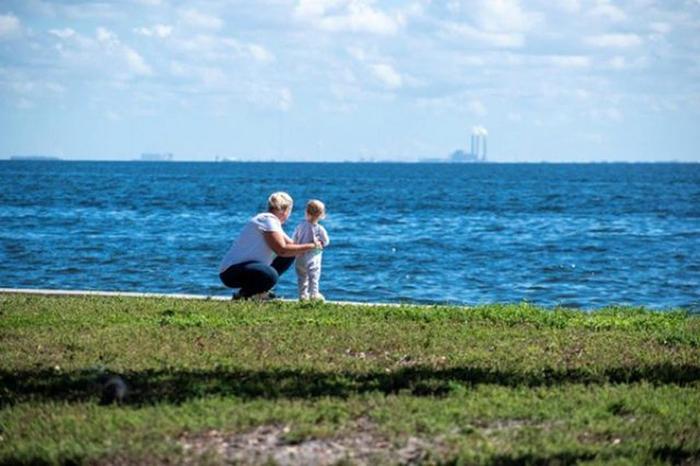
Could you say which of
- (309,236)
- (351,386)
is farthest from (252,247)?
(351,386)

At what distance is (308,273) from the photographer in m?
16.0

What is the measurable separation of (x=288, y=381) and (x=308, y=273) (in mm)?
6495

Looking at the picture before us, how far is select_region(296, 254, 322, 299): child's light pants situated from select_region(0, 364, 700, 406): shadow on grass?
5804 millimetres

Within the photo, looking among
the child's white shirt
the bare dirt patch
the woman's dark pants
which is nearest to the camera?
the bare dirt patch

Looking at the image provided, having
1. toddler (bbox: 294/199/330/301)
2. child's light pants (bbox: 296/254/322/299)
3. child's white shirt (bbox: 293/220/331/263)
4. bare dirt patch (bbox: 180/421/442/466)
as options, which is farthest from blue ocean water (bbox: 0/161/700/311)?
bare dirt patch (bbox: 180/421/442/466)

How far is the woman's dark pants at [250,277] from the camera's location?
15.3 metres

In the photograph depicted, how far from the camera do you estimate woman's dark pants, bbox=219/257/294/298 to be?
1530 centimetres

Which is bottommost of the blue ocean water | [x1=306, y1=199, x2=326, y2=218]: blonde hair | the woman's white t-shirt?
the blue ocean water

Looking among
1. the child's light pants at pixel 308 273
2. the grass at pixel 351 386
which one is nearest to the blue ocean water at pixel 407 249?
the child's light pants at pixel 308 273

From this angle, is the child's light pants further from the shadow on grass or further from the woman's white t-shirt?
the shadow on grass

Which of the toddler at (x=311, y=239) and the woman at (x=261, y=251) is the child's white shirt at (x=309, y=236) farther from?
the woman at (x=261, y=251)

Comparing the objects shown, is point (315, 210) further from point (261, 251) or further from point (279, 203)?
point (261, 251)

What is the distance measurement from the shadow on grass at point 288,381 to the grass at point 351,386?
24mm

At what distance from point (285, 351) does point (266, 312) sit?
2.89m
